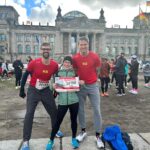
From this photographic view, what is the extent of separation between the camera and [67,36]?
87.1m

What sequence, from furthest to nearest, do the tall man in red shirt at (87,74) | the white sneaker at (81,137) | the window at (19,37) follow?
the window at (19,37) → the white sneaker at (81,137) → the tall man in red shirt at (87,74)

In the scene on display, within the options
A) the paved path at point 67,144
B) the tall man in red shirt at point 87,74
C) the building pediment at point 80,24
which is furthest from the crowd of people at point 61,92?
the building pediment at point 80,24

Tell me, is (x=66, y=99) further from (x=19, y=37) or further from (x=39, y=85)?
(x=19, y=37)

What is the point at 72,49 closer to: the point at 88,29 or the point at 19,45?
the point at 88,29

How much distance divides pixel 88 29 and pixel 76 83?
3258 inches

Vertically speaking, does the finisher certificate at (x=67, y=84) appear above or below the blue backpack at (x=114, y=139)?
above

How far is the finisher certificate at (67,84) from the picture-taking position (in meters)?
4.45

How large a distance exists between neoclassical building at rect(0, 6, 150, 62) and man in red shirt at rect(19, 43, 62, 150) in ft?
241

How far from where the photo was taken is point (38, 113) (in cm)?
759

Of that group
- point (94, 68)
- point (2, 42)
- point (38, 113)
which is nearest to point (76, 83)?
point (94, 68)

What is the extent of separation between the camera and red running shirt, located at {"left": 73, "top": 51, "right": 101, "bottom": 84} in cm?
475

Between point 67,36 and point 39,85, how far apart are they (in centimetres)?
8370

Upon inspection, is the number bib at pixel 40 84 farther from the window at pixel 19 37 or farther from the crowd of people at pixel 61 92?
the window at pixel 19 37

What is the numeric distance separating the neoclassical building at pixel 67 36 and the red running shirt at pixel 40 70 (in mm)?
73584
